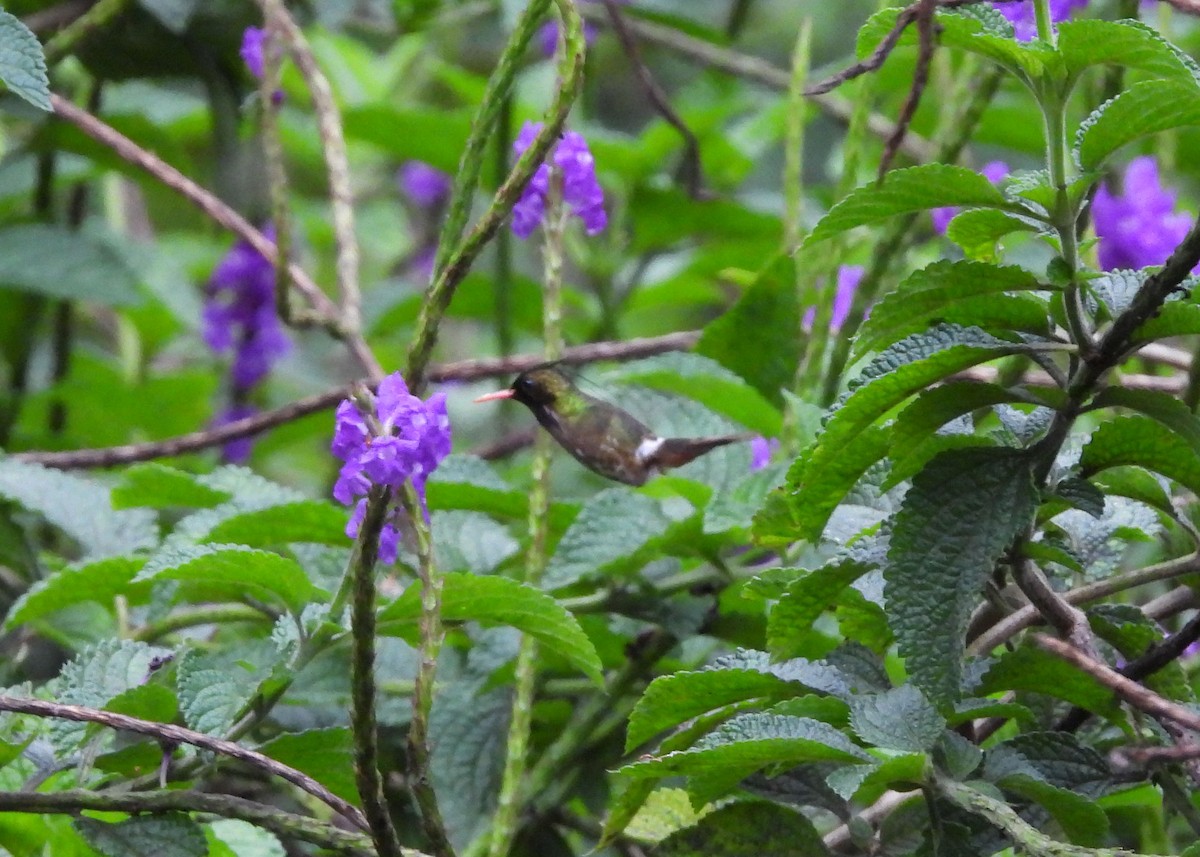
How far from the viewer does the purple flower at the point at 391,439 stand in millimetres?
685

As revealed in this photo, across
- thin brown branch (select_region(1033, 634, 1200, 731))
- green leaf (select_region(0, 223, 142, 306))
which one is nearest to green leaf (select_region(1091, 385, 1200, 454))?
thin brown branch (select_region(1033, 634, 1200, 731))

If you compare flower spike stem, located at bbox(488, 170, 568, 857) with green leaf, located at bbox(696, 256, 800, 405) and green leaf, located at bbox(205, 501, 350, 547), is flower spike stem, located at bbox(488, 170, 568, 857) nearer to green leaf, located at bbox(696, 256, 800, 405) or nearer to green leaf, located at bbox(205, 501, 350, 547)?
green leaf, located at bbox(205, 501, 350, 547)

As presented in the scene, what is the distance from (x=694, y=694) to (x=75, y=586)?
482mm

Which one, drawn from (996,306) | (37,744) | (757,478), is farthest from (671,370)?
(37,744)

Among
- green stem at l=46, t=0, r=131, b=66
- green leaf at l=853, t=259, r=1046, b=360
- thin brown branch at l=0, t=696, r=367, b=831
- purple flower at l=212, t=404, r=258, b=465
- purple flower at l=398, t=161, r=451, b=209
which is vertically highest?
green leaf at l=853, t=259, r=1046, b=360

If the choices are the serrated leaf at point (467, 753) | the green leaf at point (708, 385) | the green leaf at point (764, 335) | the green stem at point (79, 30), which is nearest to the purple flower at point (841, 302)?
the green leaf at point (764, 335)

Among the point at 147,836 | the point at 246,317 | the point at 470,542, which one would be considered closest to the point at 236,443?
the point at 246,317

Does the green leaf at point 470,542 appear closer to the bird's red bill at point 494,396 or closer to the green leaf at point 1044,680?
the bird's red bill at point 494,396

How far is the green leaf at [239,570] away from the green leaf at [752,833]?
276 millimetres

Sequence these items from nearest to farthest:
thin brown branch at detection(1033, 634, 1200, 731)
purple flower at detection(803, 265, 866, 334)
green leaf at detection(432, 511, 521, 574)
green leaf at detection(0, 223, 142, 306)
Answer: thin brown branch at detection(1033, 634, 1200, 731)
green leaf at detection(432, 511, 521, 574)
purple flower at detection(803, 265, 866, 334)
green leaf at detection(0, 223, 142, 306)

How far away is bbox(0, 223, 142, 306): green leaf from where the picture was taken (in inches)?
69.3

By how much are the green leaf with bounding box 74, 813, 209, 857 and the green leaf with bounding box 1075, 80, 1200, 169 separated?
2.01 ft

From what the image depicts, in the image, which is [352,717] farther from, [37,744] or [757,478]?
[757,478]

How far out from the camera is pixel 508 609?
0.82 metres
